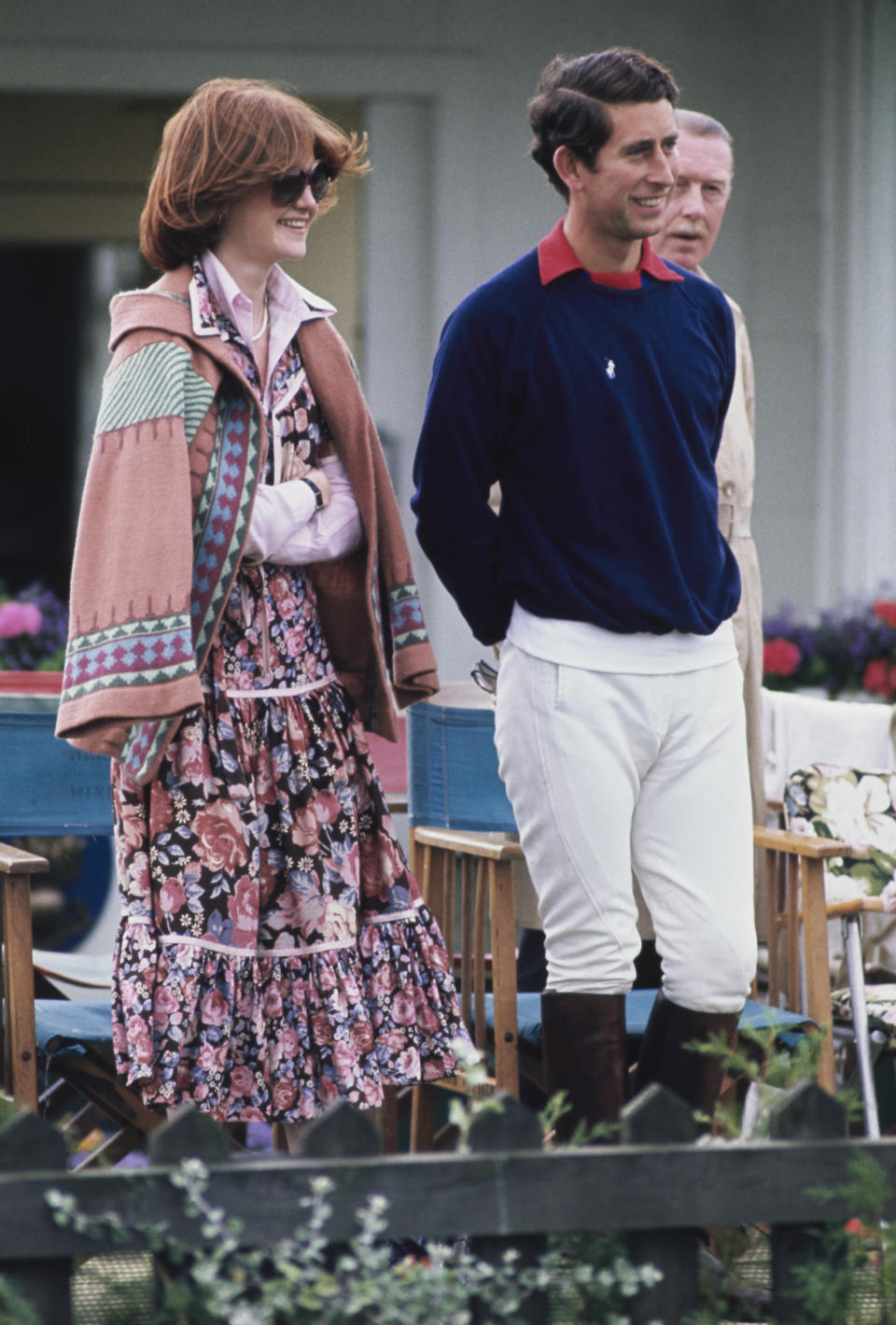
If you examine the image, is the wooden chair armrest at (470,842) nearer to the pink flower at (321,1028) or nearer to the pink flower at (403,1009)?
the pink flower at (403,1009)

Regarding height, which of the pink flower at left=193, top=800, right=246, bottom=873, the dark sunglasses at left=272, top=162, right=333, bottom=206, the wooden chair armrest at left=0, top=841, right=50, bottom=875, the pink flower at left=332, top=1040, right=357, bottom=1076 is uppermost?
the dark sunglasses at left=272, top=162, right=333, bottom=206

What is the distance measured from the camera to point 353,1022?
9.48ft

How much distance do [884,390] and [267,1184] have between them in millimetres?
4910

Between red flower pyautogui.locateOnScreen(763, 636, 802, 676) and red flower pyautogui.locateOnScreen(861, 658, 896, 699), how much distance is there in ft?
0.75

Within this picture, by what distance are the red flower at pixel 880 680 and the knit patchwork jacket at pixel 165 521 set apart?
2.98 meters

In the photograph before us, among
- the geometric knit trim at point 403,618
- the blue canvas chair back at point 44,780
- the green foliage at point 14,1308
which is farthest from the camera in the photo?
the blue canvas chair back at point 44,780

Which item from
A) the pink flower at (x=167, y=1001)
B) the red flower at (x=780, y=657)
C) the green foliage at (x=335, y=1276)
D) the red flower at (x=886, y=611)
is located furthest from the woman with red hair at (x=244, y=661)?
the red flower at (x=886, y=611)

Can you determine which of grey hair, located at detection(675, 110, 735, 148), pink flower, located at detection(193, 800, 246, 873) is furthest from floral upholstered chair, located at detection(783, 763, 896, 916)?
pink flower, located at detection(193, 800, 246, 873)

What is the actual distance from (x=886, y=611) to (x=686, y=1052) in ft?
10.00

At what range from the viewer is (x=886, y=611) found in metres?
5.70

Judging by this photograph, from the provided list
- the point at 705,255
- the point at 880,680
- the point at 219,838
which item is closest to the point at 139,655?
the point at 219,838

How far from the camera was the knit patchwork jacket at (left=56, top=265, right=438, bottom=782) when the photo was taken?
269 cm

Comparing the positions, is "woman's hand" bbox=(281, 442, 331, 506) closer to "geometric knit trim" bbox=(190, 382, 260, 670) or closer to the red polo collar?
"geometric knit trim" bbox=(190, 382, 260, 670)

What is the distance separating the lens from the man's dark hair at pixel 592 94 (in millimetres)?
2781
